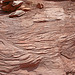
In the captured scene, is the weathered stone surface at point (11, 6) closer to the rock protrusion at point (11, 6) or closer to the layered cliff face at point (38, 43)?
the rock protrusion at point (11, 6)

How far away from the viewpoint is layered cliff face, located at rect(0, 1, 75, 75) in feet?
7.68

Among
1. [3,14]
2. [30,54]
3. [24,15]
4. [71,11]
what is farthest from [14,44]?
[71,11]

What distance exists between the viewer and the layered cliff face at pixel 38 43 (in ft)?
7.68

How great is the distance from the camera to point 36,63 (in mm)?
2391

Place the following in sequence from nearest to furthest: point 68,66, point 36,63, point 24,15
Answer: point 36,63
point 68,66
point 24,15

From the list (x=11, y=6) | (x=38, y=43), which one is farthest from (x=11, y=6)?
(x=38, y=43)

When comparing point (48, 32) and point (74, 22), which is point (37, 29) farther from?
point (74, 22)

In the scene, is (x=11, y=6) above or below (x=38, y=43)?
above

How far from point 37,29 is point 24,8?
3.57ft

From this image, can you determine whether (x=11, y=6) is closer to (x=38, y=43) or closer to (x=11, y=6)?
(x=11, y=6)

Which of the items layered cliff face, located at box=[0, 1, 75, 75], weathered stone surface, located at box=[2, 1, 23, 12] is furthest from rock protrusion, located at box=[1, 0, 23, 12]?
layered cliff face, located at box=[0, 1, 75, 75]

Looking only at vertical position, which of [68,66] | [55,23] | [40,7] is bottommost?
[68,66]

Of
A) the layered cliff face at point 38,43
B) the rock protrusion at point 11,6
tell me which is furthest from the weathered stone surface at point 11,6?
the layered cliff face at point 38,43

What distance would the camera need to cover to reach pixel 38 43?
2.65 m
